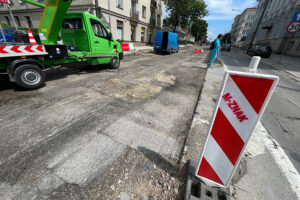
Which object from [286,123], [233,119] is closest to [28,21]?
[233,119]

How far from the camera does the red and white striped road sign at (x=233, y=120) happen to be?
3.23 feet

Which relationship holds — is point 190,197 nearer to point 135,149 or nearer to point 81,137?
point 135,149

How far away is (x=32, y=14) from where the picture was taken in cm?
1825

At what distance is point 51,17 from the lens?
468cm

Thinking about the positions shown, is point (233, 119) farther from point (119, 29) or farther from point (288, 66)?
point (119, 29)

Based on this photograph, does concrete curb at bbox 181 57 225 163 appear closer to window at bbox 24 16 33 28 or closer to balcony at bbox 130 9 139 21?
balcony at bbox 130 9 139 21

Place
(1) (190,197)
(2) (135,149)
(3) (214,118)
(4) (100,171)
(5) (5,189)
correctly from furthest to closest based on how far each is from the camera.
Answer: (2) (135,149) → (4) (100,171) → (5) (5,189) → (1) (190,197) → (3) (214,118)

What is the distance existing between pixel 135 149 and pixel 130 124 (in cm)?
71

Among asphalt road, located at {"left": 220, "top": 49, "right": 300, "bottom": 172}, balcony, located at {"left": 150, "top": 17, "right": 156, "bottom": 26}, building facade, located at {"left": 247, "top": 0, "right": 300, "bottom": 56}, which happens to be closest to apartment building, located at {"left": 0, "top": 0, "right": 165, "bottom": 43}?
balcony, located at {"left": 150, "top": 17, "right": 156, "bottom": 26}

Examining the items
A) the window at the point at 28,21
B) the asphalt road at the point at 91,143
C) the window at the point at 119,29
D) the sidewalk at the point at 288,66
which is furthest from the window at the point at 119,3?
the sidewalk at the point at 288,66

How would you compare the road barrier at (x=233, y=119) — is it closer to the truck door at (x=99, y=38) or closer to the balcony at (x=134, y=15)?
the truck door at (x=99, y=38)

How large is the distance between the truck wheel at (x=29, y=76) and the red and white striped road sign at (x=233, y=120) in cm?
513

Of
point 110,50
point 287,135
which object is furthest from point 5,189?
point 110,50

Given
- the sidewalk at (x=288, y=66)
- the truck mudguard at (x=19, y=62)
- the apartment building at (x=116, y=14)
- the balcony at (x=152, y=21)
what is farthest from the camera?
the balcony at (x=152, y=21)
